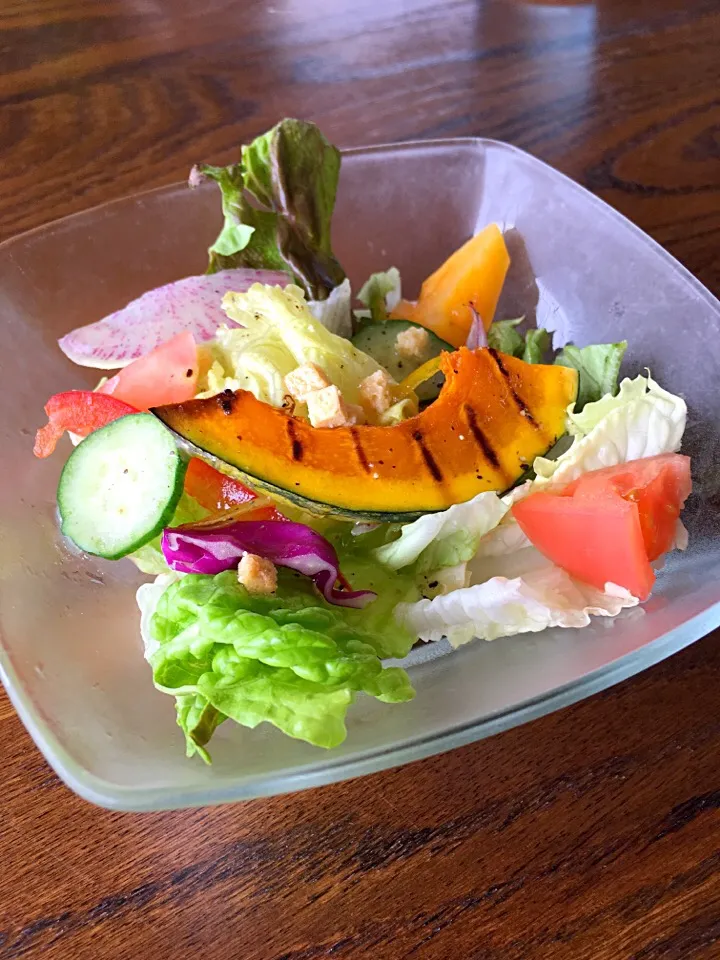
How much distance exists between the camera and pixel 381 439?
1.10 meters

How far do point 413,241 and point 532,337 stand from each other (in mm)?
395

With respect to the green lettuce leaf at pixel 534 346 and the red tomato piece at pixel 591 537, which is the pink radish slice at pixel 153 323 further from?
the red tomato piece at pixel 591 537

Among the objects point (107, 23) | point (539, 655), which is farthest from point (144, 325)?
point (107, 23)

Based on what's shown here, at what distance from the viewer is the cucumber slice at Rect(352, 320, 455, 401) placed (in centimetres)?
130

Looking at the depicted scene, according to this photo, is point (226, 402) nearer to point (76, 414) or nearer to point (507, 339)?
point (76, 414)

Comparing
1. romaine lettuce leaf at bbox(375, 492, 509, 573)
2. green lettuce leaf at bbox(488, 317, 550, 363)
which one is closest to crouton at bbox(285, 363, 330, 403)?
romaine lettuce leaf at bbox(375, 492, 509, 573)

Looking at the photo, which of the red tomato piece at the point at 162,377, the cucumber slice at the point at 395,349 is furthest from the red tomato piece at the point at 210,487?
the cucumber slice at the point at 395,349

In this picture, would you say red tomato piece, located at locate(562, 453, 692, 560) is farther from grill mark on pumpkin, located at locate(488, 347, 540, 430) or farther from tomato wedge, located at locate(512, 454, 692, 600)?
grill mark on pumpkin, located at locate(488, 347, 540, 430)

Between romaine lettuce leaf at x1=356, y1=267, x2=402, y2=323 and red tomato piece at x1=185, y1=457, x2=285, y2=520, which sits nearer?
red tomato piece at x1=185, y1=457, x2=285, y2=520

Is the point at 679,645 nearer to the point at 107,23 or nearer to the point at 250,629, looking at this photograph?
the point at 250,629

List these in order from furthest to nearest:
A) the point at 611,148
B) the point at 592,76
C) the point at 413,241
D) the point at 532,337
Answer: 1. the point at 592,76
2. the point at 611,148
3. the point at 413,241
4. the point at 532,337

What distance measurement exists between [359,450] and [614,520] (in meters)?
0.33

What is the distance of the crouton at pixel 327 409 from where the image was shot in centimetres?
111

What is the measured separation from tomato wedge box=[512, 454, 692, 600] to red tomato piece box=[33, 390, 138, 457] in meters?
0.60
